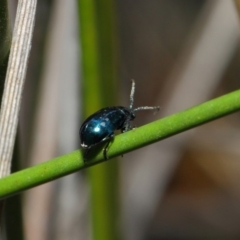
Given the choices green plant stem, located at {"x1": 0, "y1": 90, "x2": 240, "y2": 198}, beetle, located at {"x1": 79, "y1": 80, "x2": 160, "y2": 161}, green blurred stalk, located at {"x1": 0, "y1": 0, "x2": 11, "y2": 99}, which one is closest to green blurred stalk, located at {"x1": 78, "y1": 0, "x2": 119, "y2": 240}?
beetle, located at {"x1": 79, "y1": 80, "x2": 160, "y2": 161}

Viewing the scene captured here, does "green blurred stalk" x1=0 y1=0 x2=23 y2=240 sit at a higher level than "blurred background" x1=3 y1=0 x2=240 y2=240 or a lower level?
higher

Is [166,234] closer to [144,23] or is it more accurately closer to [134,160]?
[134,160]

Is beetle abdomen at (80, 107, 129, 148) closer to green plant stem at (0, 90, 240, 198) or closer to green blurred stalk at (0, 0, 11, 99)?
green blurred stalk at (0, 0, 11, 99)

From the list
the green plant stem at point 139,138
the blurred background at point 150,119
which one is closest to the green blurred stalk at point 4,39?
the blurred background at point 150,119

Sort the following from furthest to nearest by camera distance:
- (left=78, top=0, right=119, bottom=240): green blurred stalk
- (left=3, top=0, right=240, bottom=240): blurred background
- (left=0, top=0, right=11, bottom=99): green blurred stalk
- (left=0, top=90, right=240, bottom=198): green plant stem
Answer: (left=3, top=0, right=240, bottom=240): blurred background
(left=78, top=0, right=119, bottom=240): green blurred stalk
(left=0, top=0, right=11, bottom=99): green blurred stalk
(left=0, top=90, right=240, bottom=198): green plant stem

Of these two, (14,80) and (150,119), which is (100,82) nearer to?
(14,80)

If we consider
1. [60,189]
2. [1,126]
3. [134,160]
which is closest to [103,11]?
[1,126]
